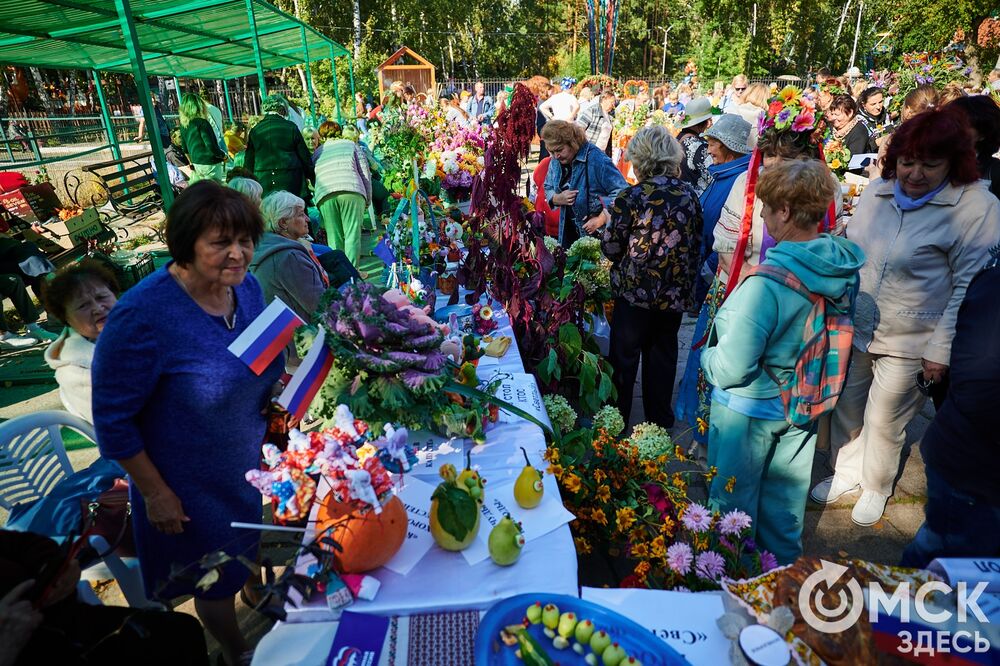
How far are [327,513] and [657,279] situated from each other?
2.17 meters

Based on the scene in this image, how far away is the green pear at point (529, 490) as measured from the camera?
161 centimetres

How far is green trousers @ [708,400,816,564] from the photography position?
2.04 metres

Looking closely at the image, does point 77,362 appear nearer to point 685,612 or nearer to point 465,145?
point 685,612

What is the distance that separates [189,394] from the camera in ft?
5.05

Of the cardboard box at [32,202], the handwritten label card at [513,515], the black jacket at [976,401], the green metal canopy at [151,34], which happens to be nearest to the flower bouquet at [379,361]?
the handwritten label card at [513,515]

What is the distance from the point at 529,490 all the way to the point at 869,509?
2074mm

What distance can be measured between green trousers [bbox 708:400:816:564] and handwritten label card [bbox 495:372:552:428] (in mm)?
676

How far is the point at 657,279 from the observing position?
2.95 m

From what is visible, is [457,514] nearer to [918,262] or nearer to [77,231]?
[918,262]

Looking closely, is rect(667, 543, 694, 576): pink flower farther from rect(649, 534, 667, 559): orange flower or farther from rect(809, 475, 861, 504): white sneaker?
rect(809, 475, 861, 504): white sneaker

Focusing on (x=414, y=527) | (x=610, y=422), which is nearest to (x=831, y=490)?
(x=610, y=422)

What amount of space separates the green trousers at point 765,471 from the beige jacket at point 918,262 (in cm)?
72

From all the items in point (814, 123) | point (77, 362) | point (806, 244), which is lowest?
point (77, 362)

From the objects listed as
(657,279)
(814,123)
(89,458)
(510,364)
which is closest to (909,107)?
(814,123)
